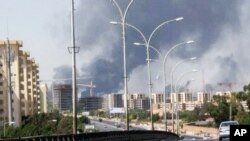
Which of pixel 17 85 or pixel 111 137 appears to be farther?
pixel 17 85

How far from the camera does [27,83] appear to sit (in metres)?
199

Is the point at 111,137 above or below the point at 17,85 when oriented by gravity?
below

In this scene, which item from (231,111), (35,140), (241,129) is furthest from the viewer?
(231,111)

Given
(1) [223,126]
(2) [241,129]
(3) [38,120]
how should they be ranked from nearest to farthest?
1. (2) [241,129]
2. (1) [223,126]
3. (3) [38,120]

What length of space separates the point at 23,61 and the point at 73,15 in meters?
158

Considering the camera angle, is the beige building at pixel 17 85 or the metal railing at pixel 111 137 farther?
the beige building at pixel 17 85

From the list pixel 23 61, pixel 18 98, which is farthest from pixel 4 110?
pixel 23 61

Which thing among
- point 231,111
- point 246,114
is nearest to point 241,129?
point 246,114

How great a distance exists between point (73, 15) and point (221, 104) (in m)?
150

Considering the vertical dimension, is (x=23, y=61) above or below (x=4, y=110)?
above

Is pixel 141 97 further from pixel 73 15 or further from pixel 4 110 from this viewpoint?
pixel 73 15

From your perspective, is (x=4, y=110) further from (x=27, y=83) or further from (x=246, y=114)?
(x=246, y=114)

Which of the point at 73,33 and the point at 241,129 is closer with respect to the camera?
the point at 241,129

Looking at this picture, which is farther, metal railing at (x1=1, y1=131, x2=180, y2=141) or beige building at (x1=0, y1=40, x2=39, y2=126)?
beige building at (x1=0, y1=40, x2=39, y2=126)
